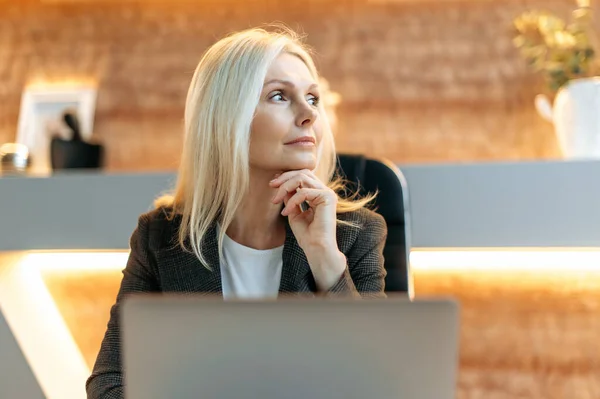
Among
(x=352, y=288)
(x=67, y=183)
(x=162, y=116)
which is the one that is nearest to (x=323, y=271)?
(x=352, y=288)

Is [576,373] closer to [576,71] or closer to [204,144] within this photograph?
[576,71]

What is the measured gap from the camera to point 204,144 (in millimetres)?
1603

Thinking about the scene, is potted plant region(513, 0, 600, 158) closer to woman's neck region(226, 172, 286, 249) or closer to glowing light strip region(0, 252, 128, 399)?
woman's neck region(226, 172, 286, 249)

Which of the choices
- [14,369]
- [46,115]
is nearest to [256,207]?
[14,369]

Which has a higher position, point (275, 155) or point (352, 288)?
point (275, 155)

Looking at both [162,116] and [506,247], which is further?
[162,116]

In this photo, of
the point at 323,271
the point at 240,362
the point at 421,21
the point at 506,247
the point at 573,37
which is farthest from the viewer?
the point at 421,21

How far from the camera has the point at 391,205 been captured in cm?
157

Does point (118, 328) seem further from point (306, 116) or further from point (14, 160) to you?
point (14, 160)

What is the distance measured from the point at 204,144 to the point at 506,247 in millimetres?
989

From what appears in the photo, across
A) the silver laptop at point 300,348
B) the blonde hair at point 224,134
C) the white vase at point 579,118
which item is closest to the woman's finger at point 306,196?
the blonde hair at point 224,134

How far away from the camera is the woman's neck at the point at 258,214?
159 centimetres

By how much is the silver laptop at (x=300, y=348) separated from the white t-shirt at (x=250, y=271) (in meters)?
0.74

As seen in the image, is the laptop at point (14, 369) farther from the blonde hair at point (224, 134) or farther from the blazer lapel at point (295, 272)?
the blazer lapel at point (295, 272)
